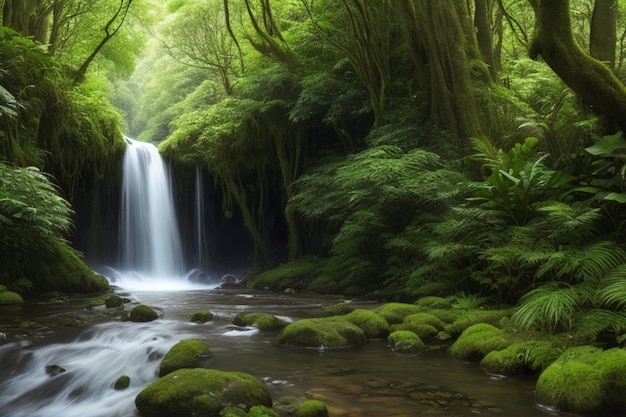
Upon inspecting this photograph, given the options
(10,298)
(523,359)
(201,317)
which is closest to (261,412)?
(523,359)

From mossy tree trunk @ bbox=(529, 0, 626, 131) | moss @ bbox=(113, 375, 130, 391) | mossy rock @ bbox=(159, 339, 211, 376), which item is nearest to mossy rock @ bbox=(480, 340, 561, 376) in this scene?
mossy rock @ bbox=(159, 339, 211, 376)

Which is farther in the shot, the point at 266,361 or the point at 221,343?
the point at 221,343

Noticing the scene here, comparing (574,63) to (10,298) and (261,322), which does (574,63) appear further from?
(10,298)

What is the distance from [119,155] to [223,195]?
401 cm

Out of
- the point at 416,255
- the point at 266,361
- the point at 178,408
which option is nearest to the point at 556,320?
the point at 266,361

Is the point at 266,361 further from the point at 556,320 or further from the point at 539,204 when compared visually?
the point at 539,204

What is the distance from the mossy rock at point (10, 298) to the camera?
9.76m

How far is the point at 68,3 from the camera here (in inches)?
621

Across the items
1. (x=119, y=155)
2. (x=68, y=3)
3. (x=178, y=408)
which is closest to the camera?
(x=178, y=408)

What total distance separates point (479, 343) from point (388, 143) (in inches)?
274

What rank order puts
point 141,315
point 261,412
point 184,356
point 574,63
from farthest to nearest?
point 141,315 < point 574,63 < point 184,356 < point 261,412

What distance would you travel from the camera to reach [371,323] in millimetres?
7477

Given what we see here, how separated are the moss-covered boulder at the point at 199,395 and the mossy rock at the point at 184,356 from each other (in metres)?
1.11

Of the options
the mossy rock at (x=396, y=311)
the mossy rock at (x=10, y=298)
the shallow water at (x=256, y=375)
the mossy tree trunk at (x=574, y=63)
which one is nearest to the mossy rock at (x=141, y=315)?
the shallow water at (x=256, y=375)
